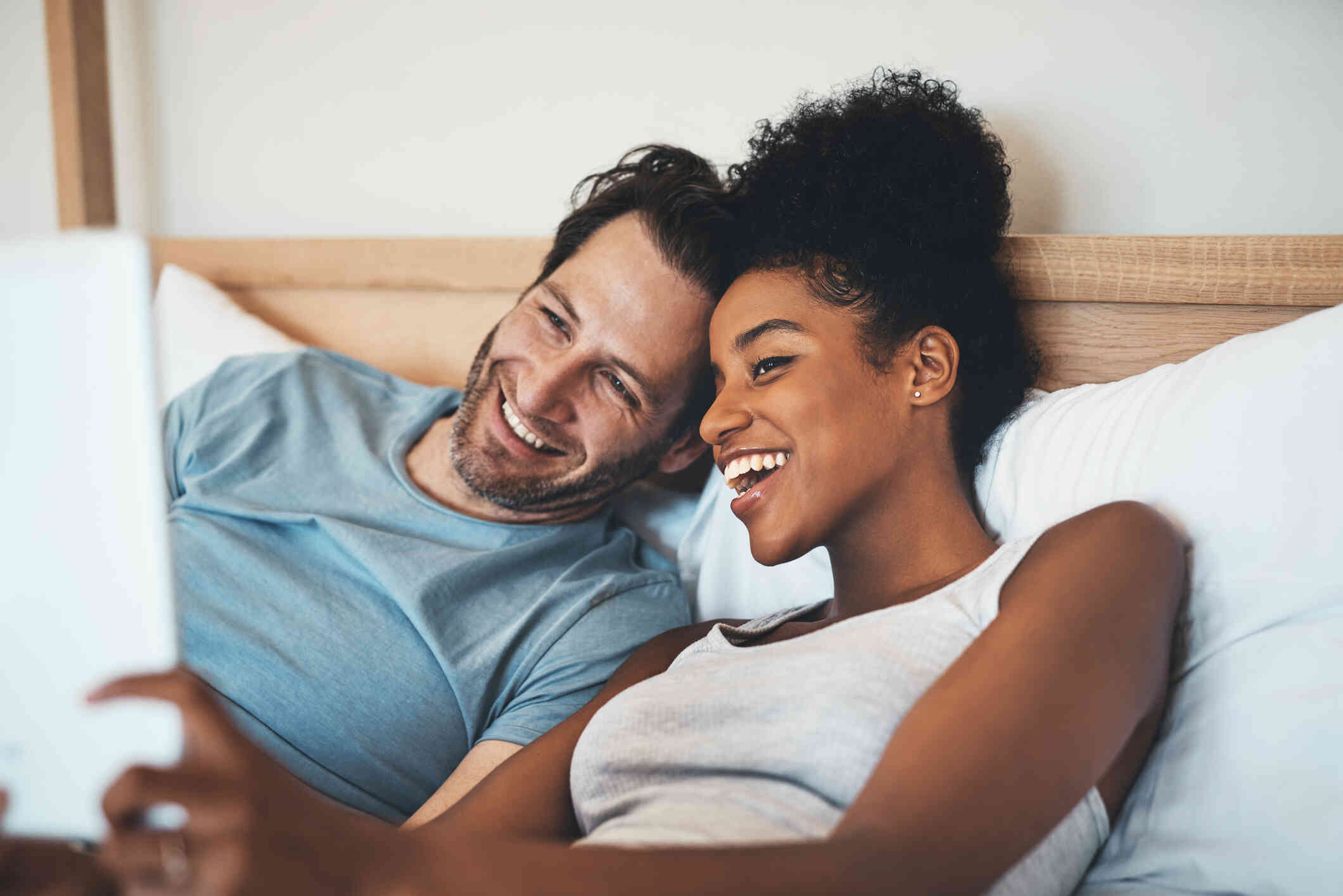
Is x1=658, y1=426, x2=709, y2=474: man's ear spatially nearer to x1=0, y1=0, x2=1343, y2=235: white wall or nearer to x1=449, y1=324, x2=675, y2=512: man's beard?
x1=449, y1=324, x2=675, y2=512: man's beard

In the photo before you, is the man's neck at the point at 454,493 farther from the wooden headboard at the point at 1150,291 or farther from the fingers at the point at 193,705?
the fingers at the point at 193,705

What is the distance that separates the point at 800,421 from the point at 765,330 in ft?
0.39

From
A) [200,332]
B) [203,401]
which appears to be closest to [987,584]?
[203,401]

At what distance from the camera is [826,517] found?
0.92 m

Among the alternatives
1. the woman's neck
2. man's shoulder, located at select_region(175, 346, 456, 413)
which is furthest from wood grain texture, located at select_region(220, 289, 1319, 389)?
the woman's neck

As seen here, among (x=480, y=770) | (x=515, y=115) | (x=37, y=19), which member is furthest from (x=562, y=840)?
(x=37, y=19)

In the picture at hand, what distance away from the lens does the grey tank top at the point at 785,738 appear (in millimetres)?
642

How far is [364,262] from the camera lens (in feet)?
5.59

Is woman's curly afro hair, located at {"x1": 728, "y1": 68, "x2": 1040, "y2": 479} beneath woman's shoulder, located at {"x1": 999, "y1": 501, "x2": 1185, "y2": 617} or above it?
above

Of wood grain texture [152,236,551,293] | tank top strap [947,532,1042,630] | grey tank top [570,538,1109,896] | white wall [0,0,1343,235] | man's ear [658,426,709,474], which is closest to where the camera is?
grey tank top [570,538,1109,896]

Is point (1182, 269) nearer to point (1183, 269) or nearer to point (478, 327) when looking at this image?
point (1183, 269)

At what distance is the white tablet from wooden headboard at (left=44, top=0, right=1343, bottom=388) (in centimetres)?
99

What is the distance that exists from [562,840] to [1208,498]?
0.66m

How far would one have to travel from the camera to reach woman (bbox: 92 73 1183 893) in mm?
484
